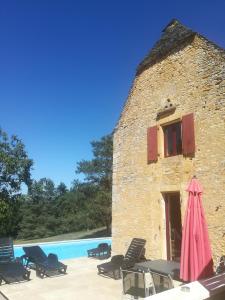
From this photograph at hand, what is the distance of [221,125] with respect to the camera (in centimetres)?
893

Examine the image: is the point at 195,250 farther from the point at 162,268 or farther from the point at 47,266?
the point at 47,266

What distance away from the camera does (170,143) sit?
10.8 m

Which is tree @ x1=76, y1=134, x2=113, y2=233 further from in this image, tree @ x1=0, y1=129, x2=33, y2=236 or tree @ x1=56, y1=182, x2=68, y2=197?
tree @ x1=56, y1=182, x2=68, y2=197

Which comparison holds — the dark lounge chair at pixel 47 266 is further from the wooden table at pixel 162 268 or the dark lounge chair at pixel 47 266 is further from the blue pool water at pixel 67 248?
the blue pool water at pixel 67 248

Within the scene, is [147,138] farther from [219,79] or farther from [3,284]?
[3,284]

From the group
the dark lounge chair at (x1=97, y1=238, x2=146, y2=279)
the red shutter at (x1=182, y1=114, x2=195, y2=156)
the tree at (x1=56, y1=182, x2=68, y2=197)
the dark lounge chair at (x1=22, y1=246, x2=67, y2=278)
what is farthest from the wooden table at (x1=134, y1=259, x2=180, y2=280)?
the tree at (x1=56, y1=182, x2=68, y2=197)

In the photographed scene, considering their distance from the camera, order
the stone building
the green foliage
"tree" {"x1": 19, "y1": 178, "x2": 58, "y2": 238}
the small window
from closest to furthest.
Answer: the stone building, the small window, the green foliage, "tree" {"x1": 19, "y1": 178, "x2": 58, "y2": 238}

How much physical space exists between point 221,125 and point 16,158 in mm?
12954

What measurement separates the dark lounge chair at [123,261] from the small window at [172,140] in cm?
333

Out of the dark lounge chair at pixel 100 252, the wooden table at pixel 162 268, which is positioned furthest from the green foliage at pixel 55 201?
the wooden table at pixel 162 268

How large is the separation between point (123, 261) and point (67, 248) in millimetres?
7871

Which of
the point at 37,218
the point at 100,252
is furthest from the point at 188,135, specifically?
the point at 37,218

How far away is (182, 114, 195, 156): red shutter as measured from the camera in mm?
9625

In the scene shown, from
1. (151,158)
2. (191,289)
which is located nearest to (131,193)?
(151,158)
